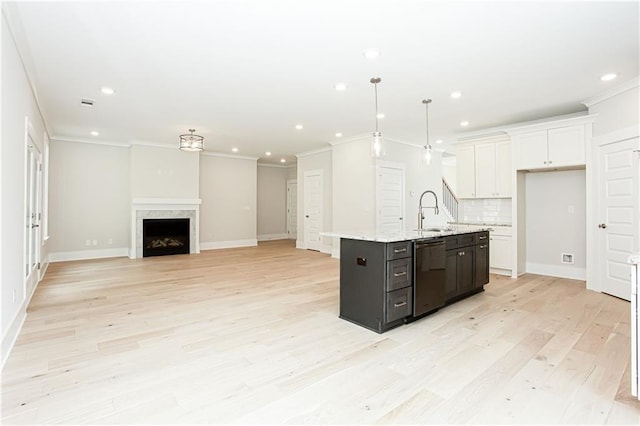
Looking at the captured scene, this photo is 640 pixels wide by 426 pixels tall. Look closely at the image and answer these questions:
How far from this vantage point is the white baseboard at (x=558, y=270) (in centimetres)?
539

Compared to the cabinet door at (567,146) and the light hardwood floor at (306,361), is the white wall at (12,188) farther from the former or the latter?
the cabinet door at (567,146)

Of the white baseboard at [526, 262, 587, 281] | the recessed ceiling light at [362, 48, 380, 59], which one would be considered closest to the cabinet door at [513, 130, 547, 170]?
the white baseboard at [526, 262, 587, 281]

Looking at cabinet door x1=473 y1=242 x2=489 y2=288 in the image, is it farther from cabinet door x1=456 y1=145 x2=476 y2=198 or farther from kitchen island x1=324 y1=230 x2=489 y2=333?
cabinet door x1=456 y1=145 x2=476 y2=198

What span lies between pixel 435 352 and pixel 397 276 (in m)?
0.76

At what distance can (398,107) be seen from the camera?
5059 millimetres

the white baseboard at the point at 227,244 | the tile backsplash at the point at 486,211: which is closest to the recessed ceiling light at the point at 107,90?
the white baseboard at the point at 227,244

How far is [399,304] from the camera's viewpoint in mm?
3285

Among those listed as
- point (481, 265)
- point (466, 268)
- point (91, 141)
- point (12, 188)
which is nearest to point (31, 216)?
point (12, 188)

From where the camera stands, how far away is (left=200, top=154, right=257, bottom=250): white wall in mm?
9133

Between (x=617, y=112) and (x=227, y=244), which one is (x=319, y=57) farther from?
(x=227, y=244)

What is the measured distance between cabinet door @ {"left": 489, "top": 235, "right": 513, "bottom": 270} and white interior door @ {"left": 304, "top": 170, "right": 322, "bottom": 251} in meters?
4.17

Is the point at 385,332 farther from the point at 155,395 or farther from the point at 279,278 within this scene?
the point at 279,278

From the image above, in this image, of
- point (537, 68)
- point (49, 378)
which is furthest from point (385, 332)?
point (537, 68)

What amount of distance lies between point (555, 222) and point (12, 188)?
732 centimetres
